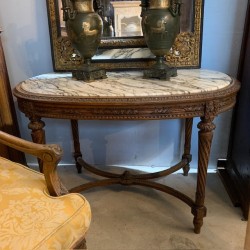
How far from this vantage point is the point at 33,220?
2.49ft

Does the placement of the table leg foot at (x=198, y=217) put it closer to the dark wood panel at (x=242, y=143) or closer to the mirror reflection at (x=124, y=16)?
the dark wood panel at (x=242, y=143)

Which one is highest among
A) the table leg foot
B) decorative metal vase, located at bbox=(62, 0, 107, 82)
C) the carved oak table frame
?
decorative metal vase, located at bbox=(62, 0, 107, 82)

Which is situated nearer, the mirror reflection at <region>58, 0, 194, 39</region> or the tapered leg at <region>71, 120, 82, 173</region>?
the mirror reflection at <region>58, 0, 194, 39</region>

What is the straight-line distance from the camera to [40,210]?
801mm

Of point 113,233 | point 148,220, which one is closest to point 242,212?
point 148,220

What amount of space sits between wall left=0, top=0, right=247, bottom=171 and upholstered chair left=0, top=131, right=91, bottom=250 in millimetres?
854

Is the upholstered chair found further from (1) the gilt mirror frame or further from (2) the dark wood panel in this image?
(2) the dark wood panel

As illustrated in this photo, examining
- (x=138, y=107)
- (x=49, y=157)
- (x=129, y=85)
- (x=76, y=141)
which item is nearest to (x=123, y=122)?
(x=76, y=141)

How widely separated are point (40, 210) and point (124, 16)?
1.10 meters

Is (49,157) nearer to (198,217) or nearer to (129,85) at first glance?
(129,85)

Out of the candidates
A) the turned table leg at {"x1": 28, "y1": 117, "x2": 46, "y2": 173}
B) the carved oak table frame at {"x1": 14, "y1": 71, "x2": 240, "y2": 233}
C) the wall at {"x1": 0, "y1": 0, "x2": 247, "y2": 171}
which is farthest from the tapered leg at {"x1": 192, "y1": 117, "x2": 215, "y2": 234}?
the turned table leg at {"x1": 28, "y1": 117, "x2": 46, "y2": 173}

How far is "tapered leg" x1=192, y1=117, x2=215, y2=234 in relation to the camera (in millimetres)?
1125

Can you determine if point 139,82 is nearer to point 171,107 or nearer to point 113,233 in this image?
point 171,107

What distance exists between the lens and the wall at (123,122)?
1.51m
